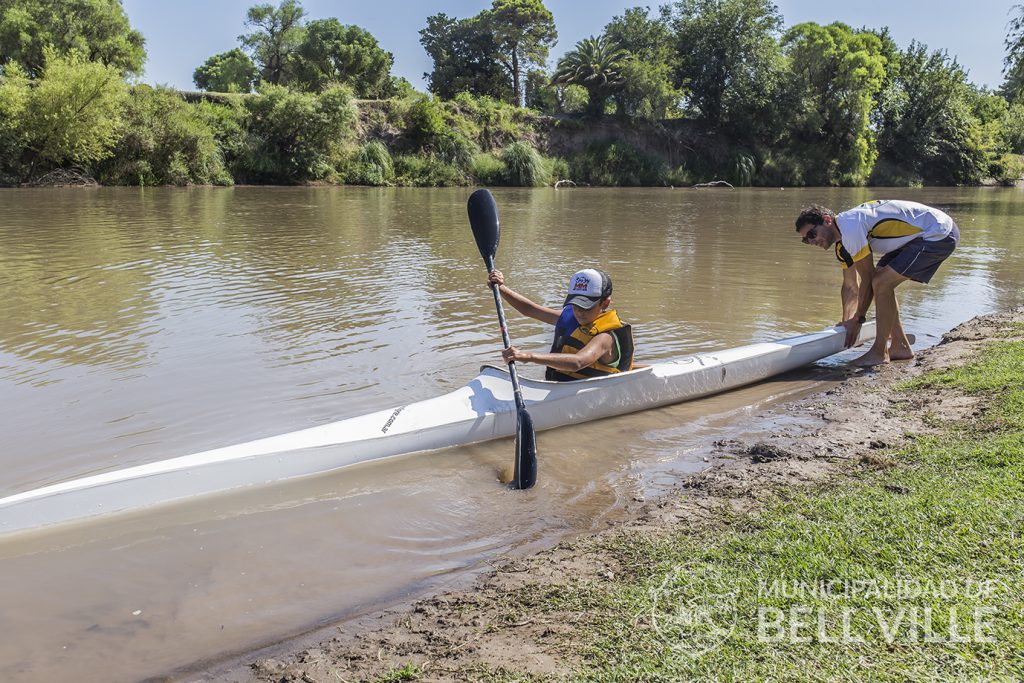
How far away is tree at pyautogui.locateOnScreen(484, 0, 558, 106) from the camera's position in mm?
49000

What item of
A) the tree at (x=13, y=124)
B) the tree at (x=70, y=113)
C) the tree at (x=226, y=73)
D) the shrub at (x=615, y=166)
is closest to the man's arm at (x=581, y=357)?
the tree at (x=70, y=113)

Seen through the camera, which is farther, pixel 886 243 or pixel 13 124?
pixel 13 124

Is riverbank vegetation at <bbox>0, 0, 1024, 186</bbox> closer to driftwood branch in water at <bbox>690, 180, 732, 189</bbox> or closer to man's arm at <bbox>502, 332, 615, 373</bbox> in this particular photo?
driftwood branch in water at <bbox>690, 180, 732, 189</bbox>

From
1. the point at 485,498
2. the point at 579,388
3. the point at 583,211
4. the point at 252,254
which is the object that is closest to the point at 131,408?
the point at 485,498

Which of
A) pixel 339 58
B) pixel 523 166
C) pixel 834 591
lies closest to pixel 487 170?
pixel 523 166

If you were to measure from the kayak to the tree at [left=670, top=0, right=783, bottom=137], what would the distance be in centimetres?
4256

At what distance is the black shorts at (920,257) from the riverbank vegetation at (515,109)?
1134 inches

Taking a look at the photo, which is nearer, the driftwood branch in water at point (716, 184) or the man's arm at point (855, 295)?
the man's arm at point (855, 295)

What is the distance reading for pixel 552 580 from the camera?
2.84 meters

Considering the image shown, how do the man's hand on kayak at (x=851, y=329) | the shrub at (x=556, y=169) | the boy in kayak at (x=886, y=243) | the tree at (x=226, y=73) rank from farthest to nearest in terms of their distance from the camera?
the tree at (x=226, y=73), the shrub at (x=556, y=169), the man's hand on kayak at (x=851, y=329), the boy in kayak at (x=886, y=243)

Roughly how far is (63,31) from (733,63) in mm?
37440

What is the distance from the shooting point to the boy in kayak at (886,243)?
6.20 m

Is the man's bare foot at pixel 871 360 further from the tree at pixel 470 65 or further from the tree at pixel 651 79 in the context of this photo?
the tree at pixel 470 65

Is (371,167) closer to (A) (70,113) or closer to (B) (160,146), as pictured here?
(B) (160,146)
